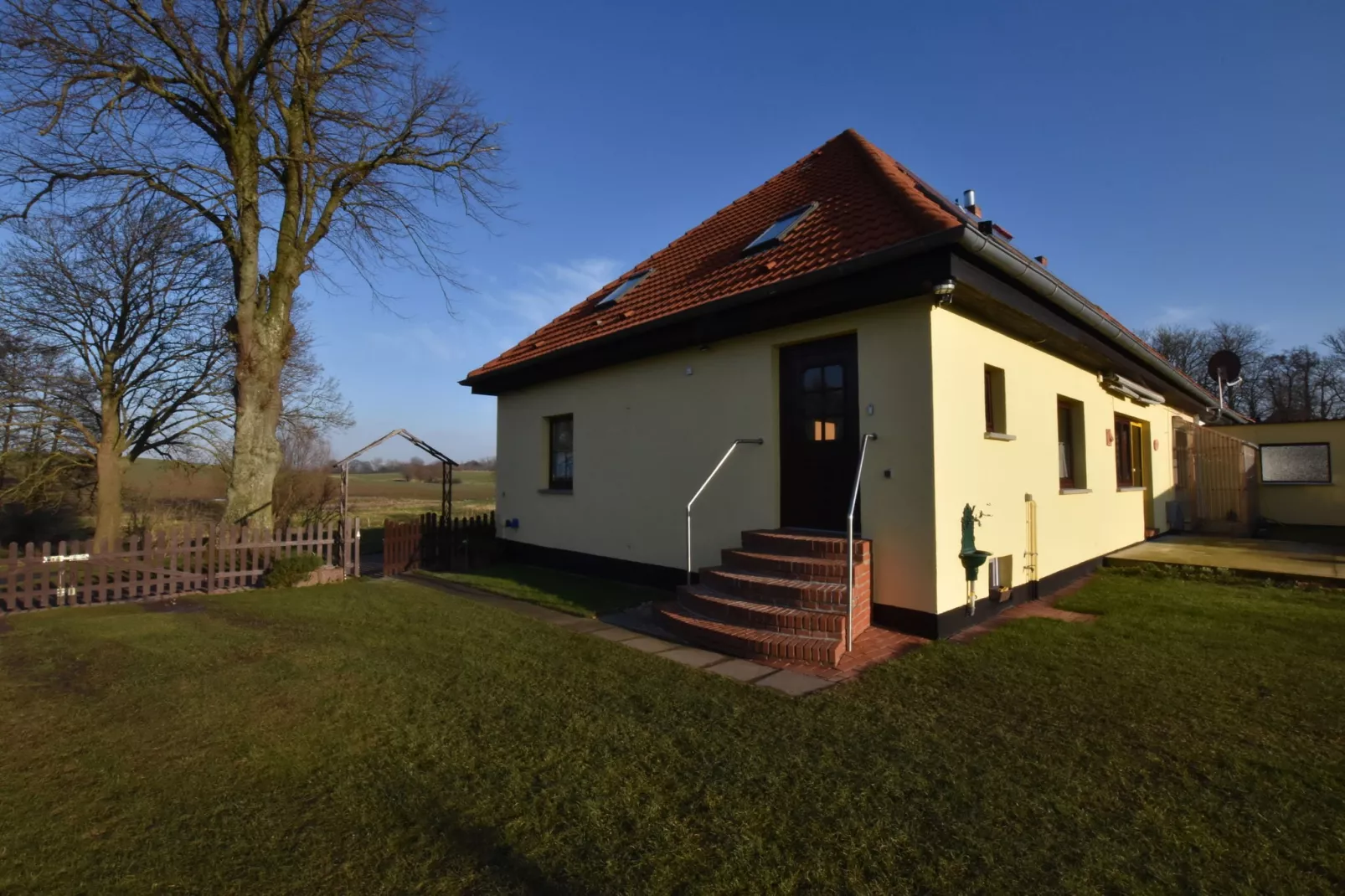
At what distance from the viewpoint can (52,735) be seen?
3.68 meters

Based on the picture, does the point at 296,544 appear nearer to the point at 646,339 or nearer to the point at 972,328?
the point at 646,339

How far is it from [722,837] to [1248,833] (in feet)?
7.14

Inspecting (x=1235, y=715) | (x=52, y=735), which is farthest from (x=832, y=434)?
(x=52, y=735)

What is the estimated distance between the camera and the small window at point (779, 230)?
7621mm

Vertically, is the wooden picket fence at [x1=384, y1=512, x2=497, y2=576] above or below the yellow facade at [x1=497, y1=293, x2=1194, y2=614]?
below

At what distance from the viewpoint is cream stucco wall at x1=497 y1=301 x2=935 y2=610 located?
5695 mm

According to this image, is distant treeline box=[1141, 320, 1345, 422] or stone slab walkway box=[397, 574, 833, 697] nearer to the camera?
stone slab walkway box=[397, 574, 833, 697]

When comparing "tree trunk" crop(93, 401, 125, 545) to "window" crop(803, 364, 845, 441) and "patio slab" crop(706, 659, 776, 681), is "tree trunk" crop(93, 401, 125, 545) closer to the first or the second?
"patio slab" crop(706, 659, 776, 681)

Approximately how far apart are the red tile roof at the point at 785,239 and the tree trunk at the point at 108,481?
1054 cm

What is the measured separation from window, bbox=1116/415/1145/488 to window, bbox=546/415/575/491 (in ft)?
30.5

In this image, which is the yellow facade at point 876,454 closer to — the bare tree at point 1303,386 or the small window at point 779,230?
the small window at point 779,230

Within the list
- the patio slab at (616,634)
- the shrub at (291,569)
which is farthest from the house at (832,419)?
the shrub at (291,569)

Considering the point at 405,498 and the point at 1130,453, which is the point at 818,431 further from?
the point at 405,498

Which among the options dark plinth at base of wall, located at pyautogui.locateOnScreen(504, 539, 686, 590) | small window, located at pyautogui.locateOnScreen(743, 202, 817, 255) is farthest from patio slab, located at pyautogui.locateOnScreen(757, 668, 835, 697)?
small window, located at pyautogui.locateOnScreen(743, 202, 817, 255)
